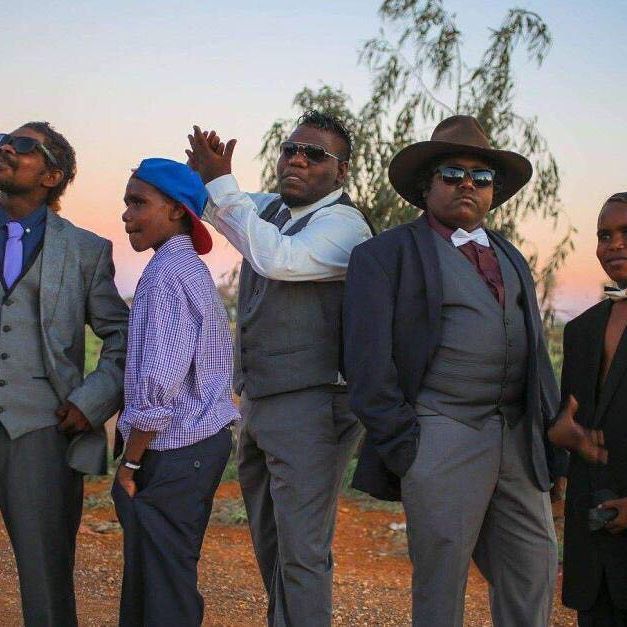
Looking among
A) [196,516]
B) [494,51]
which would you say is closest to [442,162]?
[196,516]

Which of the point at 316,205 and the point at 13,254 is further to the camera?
the point at 316,205

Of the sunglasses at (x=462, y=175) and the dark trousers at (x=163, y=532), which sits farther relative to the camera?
the sunglasses at (x=462, y=175)

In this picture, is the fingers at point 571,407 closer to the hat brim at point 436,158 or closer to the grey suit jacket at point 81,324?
the hat brim at point 436,158

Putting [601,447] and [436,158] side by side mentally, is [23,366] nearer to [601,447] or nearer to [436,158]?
[436,158]

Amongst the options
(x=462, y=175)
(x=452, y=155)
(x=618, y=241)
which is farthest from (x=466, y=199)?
(x=618, y=241)

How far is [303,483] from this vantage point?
4.48m

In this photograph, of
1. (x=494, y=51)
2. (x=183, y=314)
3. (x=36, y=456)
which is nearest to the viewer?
(x=183, y=314)

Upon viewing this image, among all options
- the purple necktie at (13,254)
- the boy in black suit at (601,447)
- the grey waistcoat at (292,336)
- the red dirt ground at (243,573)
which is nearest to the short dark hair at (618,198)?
the boy in black suit at (601,447)

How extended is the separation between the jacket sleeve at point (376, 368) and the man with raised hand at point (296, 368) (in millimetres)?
400

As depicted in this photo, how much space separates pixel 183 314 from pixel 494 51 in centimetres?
656

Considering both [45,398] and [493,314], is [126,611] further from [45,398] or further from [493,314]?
[493,314]

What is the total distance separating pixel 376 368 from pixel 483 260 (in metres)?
0.66

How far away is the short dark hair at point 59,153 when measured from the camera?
14.8 ft

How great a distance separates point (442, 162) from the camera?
439cm
